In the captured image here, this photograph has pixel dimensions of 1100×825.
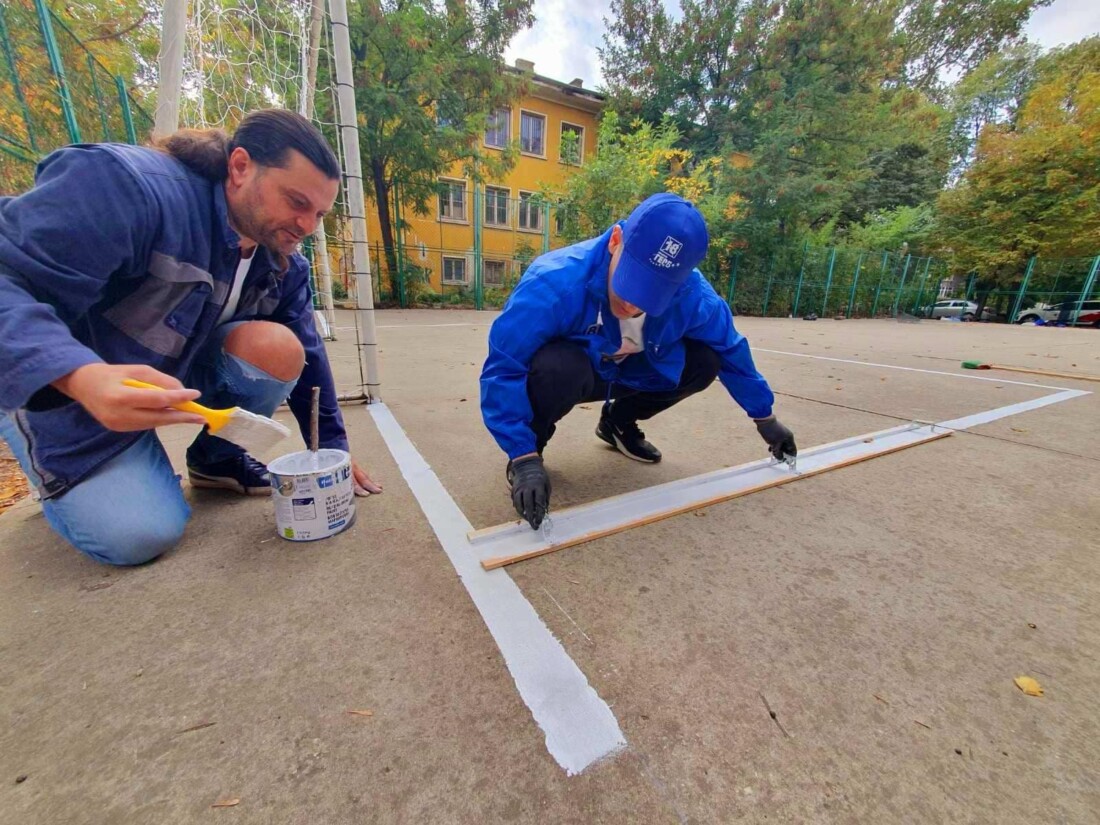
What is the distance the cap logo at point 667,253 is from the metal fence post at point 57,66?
11.5ft

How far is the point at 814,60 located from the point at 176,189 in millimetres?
20328

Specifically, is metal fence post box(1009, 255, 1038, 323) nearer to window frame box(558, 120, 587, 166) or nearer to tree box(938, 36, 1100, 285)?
tree box(938, 36, 1100, 285)

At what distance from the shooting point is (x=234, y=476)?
160 centimetres

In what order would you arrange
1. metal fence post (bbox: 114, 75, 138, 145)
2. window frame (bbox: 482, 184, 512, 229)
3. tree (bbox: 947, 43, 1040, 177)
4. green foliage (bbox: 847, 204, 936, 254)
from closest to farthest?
metal fence post (bbox: 114, 75, 138, 145) → window frame (bbox: 482, 184, 512, 229) → green foliage (bbox: 847, 204, 936, 254) → tree (bbox: 947, 43, 1040, 177)

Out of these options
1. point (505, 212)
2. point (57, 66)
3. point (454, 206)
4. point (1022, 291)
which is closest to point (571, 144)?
point (505, 212)

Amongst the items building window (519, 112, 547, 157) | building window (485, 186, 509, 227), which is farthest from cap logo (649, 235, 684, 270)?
building window (519, 112, 547, 157)

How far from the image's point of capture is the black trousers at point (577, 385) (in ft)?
4.70

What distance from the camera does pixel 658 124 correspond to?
57.1 feet

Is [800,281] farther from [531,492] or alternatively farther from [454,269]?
→ [531,492]

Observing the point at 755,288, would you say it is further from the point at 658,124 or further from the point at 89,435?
the point at 89,435

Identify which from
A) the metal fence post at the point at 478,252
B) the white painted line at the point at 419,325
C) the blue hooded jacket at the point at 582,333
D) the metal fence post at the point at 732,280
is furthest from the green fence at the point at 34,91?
the metal fence post at the point at 732,280

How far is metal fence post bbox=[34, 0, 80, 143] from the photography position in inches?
98.3

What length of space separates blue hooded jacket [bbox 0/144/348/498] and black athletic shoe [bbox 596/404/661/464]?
1350mm

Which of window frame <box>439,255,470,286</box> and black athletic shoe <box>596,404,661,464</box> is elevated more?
window frame <box>439,255,470,286</box>
